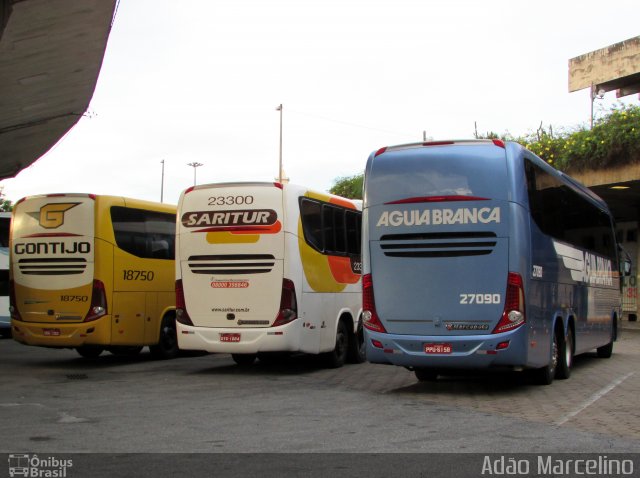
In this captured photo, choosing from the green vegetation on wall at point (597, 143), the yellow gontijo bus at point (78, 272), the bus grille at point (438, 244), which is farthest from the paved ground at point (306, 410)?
the green vegetation on wall at point (597, 143)

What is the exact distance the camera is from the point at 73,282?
49.9ft

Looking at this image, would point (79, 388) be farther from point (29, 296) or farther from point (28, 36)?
point (28, 36)

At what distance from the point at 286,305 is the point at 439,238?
3235 mm

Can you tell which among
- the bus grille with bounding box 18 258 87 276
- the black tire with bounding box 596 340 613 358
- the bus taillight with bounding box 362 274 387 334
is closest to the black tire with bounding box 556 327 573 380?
the bus taillight with bounding box 362 274 387 334

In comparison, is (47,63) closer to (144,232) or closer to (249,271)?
(144,232)

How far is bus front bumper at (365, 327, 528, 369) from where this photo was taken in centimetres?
1096

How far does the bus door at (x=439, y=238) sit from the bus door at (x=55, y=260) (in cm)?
587

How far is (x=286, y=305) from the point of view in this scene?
537 inches

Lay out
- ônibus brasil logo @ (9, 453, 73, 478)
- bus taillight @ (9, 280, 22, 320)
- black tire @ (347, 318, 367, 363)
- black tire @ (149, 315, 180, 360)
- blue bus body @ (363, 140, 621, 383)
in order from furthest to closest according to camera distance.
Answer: black tire @ (149, 315, 180, 360) < black tire @ (347, 318, 367, 363) < bus taillight @ (9, 280, 22, 320) < blue bus body @ (363, 140, 621, 383) < ônibus brasil logo @ (9, 453, 73, 478)

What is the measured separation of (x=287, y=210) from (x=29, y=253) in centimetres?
509

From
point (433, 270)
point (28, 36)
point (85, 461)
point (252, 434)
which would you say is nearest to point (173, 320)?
point (28, 36)

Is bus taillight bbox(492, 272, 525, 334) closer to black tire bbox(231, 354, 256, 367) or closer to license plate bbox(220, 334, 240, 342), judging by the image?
license plate bbox(220, 334, 240, 342)

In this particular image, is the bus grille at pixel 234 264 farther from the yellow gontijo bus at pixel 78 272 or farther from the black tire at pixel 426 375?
the black tire at pixel 426 375

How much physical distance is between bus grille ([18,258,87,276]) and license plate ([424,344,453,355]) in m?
6.86
